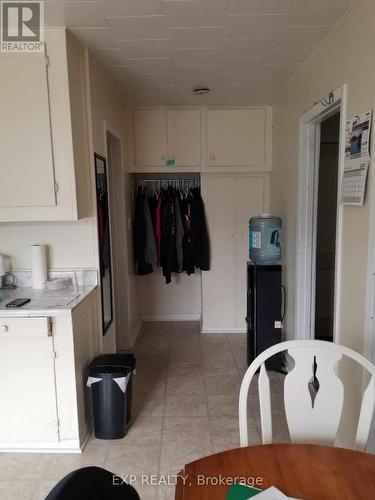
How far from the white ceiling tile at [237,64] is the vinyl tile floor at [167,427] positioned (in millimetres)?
2516

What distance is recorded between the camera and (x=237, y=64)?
2.63 meters

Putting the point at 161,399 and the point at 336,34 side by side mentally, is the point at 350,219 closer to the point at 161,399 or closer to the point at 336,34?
the point at 336,34

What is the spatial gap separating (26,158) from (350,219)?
1.91 meters

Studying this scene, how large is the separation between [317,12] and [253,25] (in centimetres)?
35

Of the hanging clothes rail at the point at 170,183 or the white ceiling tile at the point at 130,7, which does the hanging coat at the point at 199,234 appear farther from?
the white ceiling tile at the point at 130,7

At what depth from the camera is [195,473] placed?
98 centimetres

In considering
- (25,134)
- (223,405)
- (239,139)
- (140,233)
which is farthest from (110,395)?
(239,139)

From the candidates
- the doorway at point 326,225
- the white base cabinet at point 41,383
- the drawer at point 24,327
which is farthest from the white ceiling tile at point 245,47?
the drawer at point 24,327

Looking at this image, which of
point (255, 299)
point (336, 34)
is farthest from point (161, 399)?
point (336, 34)

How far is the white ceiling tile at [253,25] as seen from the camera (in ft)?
6.36

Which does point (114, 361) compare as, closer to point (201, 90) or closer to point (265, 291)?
point (265, 291)

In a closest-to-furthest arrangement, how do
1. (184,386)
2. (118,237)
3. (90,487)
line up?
1. (90,487)
2. (184,386)
3. (118,237)

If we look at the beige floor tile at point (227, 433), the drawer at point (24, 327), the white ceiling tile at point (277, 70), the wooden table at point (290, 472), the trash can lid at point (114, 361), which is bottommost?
the beige floor tile at point (227, 433)

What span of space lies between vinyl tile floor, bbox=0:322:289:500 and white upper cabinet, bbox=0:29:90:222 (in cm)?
144
